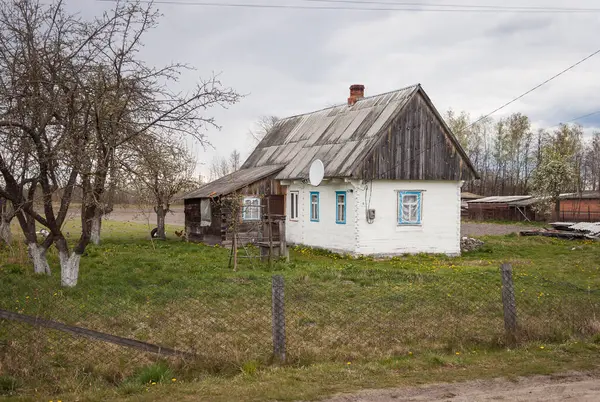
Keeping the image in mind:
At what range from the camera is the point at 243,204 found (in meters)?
23.7

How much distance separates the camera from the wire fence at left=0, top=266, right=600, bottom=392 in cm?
692

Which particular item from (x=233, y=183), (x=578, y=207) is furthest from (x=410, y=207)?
(x=578, y=207)

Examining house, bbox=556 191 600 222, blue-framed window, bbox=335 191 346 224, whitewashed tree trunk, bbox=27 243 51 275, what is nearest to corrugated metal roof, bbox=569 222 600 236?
blue-framed window, bbox=335 191 346 224

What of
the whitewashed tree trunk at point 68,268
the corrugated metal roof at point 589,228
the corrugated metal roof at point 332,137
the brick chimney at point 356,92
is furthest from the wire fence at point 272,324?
the corrugated metal roof at point 589,228

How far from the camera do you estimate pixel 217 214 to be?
25297 mm

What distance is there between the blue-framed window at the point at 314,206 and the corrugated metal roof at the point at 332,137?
0.85 meters

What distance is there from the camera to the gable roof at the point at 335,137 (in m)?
21.3

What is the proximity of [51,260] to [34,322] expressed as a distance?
38.5 feet

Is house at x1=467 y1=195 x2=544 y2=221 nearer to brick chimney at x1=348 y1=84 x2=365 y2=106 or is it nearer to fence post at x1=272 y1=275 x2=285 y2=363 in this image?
brick chimney at x1=348 y1=84 x2=365 y2=106

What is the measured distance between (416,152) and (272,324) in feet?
48.9

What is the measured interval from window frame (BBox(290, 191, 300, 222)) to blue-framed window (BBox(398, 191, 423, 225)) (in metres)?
4.99

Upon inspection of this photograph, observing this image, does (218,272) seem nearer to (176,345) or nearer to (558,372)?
(176,345)

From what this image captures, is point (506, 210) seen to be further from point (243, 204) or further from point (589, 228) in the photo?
point (243, 204)

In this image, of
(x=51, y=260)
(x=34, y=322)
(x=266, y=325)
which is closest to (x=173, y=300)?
(x=266, y=325)
